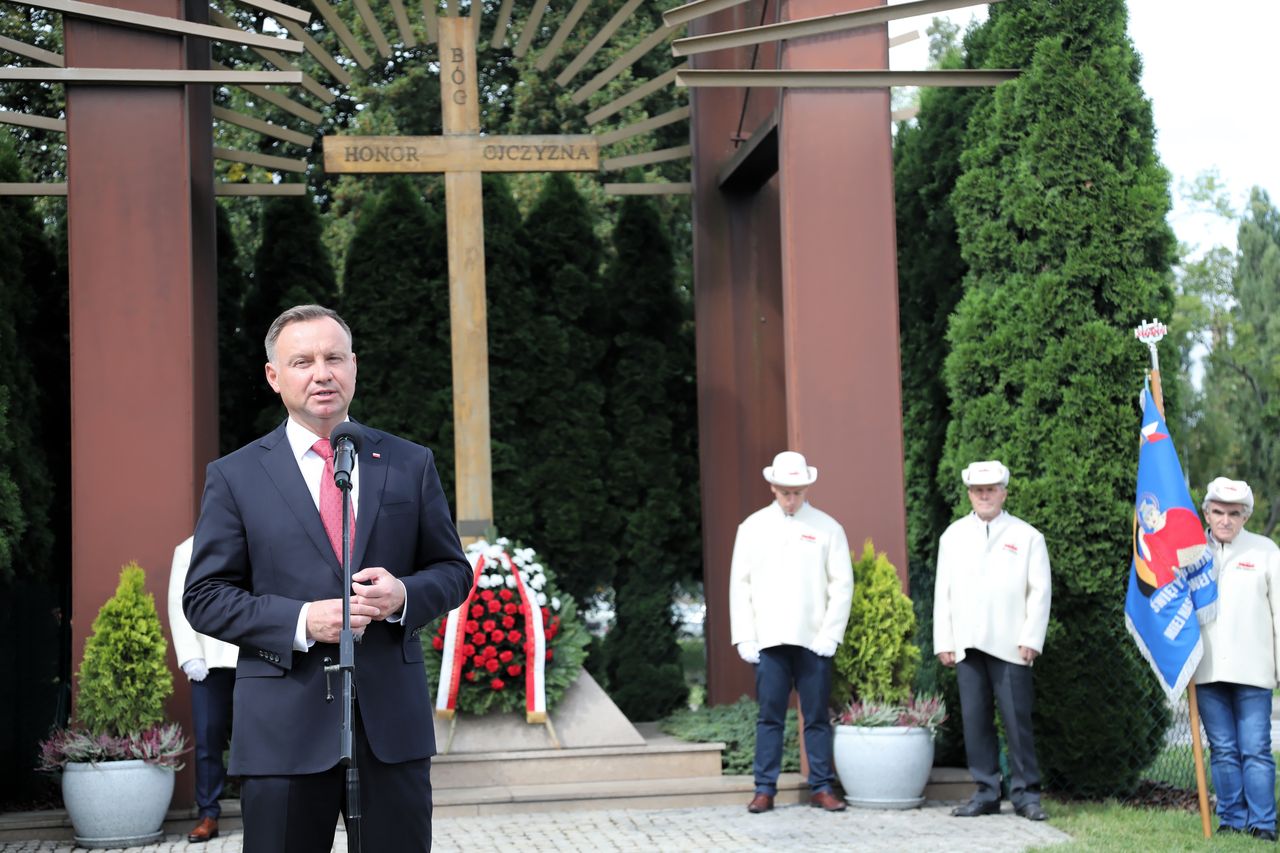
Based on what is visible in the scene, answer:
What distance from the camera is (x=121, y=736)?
7332mm

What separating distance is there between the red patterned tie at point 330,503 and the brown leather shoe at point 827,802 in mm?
5109

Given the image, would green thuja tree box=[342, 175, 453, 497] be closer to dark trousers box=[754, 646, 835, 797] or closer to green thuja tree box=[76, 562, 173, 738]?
→ green thuja tree box=[76, 562, 173, 738]

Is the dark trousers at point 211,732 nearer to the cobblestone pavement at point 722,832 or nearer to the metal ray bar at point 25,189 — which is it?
the cobblestone pavement at point 722,832

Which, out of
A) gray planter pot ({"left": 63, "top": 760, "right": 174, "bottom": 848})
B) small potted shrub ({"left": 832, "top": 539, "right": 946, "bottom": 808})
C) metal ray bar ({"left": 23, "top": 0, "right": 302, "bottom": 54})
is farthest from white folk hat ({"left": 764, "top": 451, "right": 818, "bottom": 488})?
gray planter pot ({"left": 63, "top": 760, "right": 174, "bottom": 848})

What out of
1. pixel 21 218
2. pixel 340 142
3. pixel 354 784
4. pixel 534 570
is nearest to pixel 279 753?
pixel 354 784

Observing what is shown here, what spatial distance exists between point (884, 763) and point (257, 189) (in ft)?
19.4

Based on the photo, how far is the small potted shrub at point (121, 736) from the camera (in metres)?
7.13

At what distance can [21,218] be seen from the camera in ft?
31.6

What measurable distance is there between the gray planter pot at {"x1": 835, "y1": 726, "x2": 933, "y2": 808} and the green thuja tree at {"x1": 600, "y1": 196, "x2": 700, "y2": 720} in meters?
3.54

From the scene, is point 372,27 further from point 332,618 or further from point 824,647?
point 332,618

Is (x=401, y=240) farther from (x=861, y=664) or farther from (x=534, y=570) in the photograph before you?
(x=861, y=664)

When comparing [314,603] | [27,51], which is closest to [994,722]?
[314,603]

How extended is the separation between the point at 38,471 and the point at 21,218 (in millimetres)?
1758

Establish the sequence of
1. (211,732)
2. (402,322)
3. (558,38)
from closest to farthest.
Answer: (211,732)
(558,38)
(402,322)
